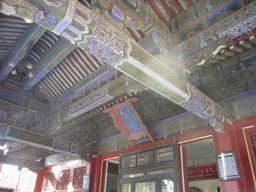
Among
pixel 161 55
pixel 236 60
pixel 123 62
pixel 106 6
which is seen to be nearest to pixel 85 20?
pixel 106 6

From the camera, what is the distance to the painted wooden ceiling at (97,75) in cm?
302

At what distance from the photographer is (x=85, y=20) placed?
186 cm

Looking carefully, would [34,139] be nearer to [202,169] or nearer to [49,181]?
[49,181]

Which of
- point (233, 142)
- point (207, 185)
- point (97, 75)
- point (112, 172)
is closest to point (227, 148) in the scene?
point (233, 142)

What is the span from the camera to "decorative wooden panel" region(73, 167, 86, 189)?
277 inches

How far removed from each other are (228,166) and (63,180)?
654 centimetres

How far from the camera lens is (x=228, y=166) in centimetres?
356

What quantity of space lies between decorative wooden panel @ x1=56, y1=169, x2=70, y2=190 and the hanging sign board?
5963 millimetres

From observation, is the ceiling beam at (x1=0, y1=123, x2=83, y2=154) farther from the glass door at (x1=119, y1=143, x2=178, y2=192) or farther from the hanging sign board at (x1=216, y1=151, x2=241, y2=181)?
the hanging sign board at (x1=216, y1=151, x2=241, y2=181)

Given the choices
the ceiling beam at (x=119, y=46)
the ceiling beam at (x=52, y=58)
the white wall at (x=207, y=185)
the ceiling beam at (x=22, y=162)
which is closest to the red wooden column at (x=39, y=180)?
the ceiling beam at (x=22, y=162)

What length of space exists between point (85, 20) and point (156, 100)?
11.3 feet

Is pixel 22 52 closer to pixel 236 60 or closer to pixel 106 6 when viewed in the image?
pixel 106 6

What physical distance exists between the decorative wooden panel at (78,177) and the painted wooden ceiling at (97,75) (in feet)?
3.43

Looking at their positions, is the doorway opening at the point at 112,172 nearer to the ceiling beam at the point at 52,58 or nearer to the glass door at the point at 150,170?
the glass door at the point at 150,170
